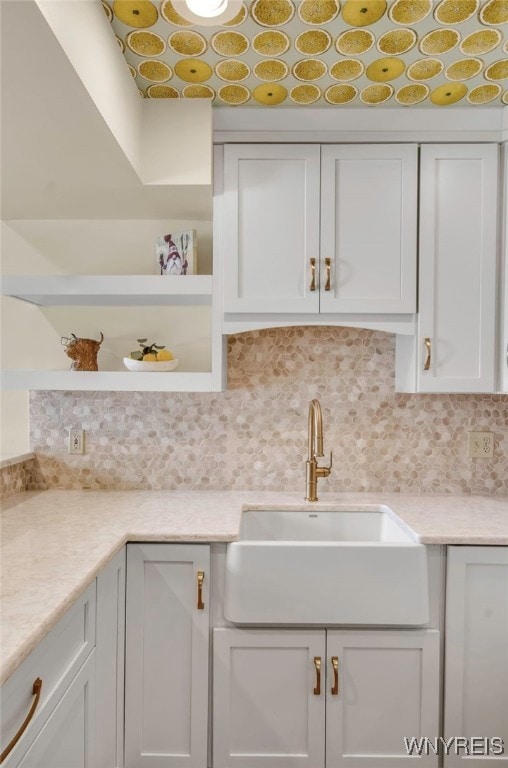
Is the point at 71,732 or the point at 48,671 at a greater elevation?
the point at 48,671

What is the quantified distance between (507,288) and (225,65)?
1240mm

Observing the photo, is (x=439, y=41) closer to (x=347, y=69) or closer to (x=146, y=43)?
(x=347, y=69)

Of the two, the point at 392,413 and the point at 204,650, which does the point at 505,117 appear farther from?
the point at 204,650

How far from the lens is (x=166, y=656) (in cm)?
158

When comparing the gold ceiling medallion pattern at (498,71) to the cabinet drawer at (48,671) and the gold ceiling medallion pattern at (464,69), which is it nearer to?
the gold ceiling medallion pattern at (464,69)

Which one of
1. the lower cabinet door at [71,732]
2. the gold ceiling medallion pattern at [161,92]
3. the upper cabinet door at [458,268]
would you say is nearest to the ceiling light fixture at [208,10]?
the gold ceiling medallion pattern at [161,92]

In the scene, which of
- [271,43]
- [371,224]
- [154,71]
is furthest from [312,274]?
[154,71]

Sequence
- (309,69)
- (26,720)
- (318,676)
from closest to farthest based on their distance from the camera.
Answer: (26,720) → (318,676) → (309,69)

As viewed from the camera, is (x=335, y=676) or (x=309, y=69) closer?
(x=335, y=676)

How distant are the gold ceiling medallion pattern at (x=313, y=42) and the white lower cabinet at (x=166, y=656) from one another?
1.56 metres

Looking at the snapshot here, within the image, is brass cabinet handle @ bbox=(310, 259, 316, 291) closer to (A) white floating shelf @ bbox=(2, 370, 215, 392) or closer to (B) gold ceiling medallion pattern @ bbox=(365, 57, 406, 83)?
(A) white floating shelf @ bbox=(2, 370, 215, 392)

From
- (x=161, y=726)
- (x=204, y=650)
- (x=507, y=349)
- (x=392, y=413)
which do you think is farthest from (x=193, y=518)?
(x=507, y=349)

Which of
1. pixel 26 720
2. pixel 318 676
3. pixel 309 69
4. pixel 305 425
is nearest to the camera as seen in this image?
pixel 26 720

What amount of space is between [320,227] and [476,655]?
150cm
